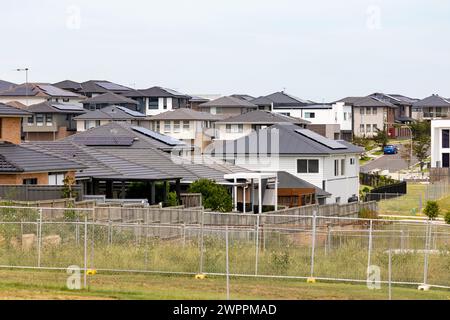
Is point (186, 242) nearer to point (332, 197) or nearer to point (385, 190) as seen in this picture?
point (332, 197)

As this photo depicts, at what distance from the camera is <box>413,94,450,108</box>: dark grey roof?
156 meters

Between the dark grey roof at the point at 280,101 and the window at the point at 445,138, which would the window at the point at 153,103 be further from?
the window at the point at 445,138

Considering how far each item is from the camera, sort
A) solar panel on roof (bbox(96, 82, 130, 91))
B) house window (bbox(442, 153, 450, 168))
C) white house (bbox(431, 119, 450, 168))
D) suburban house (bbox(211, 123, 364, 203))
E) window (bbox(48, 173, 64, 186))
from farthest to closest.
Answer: solar panel on roof (bbox(96, 82, 130, 91))
house window (bbox(442, 153, 450, 168))
white house (bbox(431, 119, 450, 168))
suburban house (bbox(211, 123, 364, 203))
window (bbox(48, 173, 64, 186))

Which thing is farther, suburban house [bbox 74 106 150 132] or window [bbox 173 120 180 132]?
window [bbox 173 120 180 132]

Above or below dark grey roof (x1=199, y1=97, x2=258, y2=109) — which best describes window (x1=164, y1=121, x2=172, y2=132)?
below

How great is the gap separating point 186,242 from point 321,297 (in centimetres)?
761

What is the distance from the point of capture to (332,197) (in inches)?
2633

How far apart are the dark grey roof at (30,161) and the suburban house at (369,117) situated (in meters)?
91.3

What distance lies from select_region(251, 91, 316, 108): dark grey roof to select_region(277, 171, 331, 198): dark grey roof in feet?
185

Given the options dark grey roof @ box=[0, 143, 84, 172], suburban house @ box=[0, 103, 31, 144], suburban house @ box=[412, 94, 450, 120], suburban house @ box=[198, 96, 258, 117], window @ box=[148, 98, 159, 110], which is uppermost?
suburban house @ box=[412, 94, 450, 120]

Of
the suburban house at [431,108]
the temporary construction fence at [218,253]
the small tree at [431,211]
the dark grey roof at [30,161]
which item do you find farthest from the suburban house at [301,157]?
the suburban house at [431,108]

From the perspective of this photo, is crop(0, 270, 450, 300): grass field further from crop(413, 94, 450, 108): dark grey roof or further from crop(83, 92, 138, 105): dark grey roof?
crop(413, 94, 450, 108): dark grey roof

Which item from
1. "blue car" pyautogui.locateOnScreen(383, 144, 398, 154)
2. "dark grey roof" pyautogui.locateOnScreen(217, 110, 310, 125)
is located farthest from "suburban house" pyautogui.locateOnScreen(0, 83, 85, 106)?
"blue car" pyautogui.locateOnScreen(383, 144, 398, 154)
